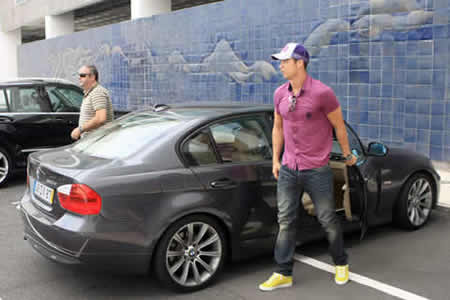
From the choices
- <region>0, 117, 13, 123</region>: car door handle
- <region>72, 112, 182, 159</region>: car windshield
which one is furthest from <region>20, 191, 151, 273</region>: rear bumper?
<region>0, 117, 13, 123</region>: car door handle

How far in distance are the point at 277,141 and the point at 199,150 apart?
0.61m

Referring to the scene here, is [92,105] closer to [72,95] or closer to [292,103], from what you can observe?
[72,95]

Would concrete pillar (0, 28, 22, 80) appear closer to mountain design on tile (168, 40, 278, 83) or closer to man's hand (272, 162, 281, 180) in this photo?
mountain design on tile (168, 40, 278, 83)

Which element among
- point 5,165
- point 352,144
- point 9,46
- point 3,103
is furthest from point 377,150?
point 9,46

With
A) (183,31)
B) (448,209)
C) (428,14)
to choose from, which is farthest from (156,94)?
(448,209)

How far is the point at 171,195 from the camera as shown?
4.01 meters

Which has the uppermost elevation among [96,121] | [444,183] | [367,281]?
[96,121]

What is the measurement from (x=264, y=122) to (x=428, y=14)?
5.29 m

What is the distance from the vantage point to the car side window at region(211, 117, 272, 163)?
4.44 meters

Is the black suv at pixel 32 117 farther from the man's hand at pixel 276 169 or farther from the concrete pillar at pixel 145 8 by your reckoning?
the concrete pillar at pixel 145 8

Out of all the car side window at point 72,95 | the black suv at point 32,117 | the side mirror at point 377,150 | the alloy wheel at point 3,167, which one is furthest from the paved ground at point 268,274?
the car side window at point 72,95

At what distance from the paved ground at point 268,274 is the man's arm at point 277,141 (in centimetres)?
92

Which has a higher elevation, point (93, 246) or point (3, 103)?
point (3, 103)

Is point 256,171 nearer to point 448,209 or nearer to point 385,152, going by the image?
point 385,152
